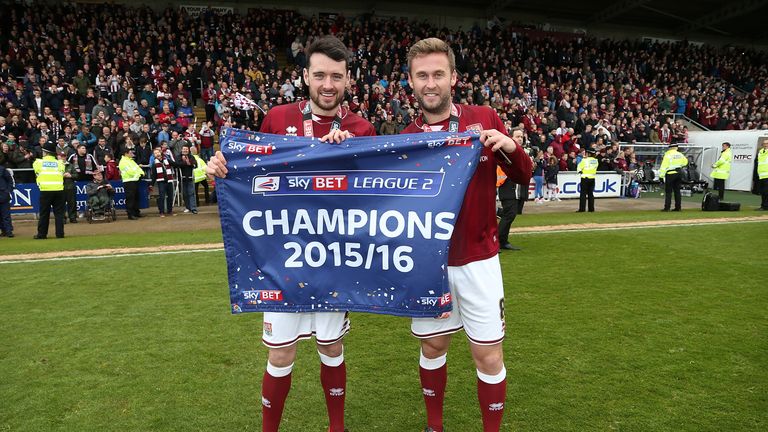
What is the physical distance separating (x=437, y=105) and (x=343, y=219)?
0.84 metres

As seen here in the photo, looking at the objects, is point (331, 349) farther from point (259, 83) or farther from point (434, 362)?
point (259, 83)

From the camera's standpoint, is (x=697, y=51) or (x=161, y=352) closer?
(x=161, y=352)

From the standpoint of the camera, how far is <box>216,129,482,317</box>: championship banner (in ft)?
9.28

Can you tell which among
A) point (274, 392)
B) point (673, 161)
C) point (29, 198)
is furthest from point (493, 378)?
point (29, 198)

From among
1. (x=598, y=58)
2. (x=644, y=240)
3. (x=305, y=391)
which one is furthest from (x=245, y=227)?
(x=598, y=58)

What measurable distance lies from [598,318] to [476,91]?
1852 cm

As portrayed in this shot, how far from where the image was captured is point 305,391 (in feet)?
13.0

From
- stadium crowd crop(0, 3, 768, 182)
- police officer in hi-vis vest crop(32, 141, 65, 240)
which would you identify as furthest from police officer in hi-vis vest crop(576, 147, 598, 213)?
police officer in hi-vis vest crop(32, 141, 65, 240)

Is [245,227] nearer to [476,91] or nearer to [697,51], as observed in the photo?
[476,91]

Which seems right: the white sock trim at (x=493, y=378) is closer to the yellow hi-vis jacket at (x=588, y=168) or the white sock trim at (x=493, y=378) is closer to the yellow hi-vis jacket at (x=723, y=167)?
the yellow hi-vis jacket at (x=588, y=168)

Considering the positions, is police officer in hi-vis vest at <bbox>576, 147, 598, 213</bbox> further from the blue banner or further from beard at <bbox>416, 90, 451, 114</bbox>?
the blue banner

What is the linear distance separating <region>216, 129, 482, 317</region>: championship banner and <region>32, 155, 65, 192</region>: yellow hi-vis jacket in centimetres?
1053

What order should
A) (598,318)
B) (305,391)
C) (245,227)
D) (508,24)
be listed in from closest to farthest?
(245,227)
(305,391)
(598,318)
(508,24)

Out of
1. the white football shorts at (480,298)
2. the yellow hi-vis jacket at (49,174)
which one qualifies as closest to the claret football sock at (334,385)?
the white football shorts at (480,298)
